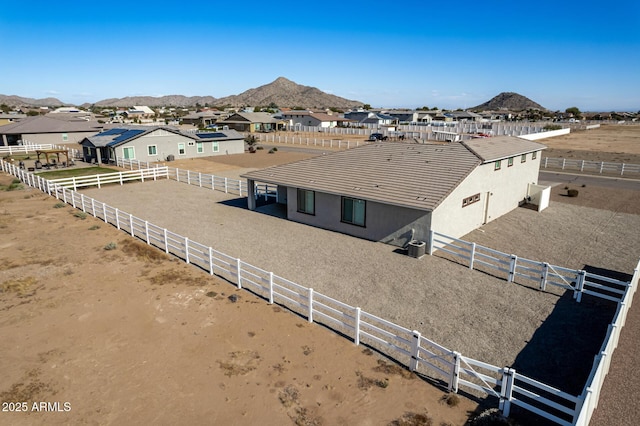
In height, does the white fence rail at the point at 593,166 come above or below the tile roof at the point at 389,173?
below

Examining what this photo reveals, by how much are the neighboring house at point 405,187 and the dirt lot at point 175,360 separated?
311 inches

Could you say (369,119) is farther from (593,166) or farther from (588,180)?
(588,180)

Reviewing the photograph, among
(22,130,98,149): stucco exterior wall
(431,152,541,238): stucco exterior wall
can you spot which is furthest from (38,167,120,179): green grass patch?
(431,152,541,238): stucco exterior wall

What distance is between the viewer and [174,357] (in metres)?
10.5

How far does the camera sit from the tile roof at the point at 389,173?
61.1ft

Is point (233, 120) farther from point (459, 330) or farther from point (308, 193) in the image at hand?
point (459, 330)

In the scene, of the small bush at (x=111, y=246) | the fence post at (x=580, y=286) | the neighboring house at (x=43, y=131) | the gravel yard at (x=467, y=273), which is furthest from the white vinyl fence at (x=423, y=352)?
the neighboring house at (x=43, y=131)

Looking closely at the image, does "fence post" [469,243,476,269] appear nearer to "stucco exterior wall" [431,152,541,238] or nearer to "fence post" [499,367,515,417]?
"stucco exterior wall" [431,152,541,238]

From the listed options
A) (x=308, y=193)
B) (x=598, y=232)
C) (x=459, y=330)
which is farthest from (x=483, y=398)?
(x=598, y=232)

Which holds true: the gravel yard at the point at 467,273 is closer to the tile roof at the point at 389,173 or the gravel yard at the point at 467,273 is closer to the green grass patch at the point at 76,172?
the tile roof at the point at 389,173

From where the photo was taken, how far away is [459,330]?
11.6 metres

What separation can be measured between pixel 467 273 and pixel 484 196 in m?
7.80

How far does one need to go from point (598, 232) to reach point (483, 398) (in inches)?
656

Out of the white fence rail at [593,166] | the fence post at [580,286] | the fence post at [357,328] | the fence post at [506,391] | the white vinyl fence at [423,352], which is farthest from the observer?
the white fence rail at [593,166]
